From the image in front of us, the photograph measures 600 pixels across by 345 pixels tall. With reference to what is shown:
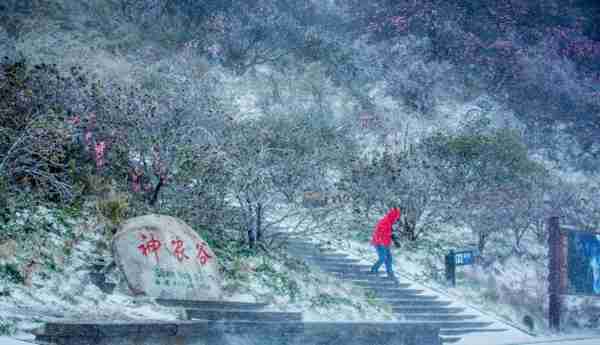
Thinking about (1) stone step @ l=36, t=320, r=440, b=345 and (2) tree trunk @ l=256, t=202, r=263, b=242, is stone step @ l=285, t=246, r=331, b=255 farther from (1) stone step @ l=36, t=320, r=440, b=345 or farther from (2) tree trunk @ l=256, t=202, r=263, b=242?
(1) stone step @ l=36, t=320, r=440, b=345

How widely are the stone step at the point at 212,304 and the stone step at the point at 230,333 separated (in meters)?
1.76

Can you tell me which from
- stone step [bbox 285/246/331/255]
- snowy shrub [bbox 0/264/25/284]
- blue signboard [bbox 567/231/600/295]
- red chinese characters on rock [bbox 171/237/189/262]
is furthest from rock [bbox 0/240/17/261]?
blue signboard [bbox 567/231/600/295]

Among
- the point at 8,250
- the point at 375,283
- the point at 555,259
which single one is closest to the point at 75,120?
the point at 8,250

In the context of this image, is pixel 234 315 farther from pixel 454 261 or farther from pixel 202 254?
pixel 454 261

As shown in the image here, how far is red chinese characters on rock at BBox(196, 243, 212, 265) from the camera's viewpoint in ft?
33.2

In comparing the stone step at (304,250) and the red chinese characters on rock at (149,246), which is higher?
the red chinese characters on rock at (149,246)

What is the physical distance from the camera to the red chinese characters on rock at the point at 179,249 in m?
9.66

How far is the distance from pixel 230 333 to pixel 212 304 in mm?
2408

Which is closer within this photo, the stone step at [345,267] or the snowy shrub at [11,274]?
the snowy shrub at [11,274]

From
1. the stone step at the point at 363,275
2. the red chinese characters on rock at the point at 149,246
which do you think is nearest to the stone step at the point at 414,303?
the stone step at the point at 363,275

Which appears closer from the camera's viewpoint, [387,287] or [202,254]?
[202,254]

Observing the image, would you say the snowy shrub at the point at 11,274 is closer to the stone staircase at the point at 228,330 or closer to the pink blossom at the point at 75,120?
the stone staircase at the point at 228,330

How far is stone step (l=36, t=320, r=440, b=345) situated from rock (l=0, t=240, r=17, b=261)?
264 centimetres

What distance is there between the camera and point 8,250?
8484mm
